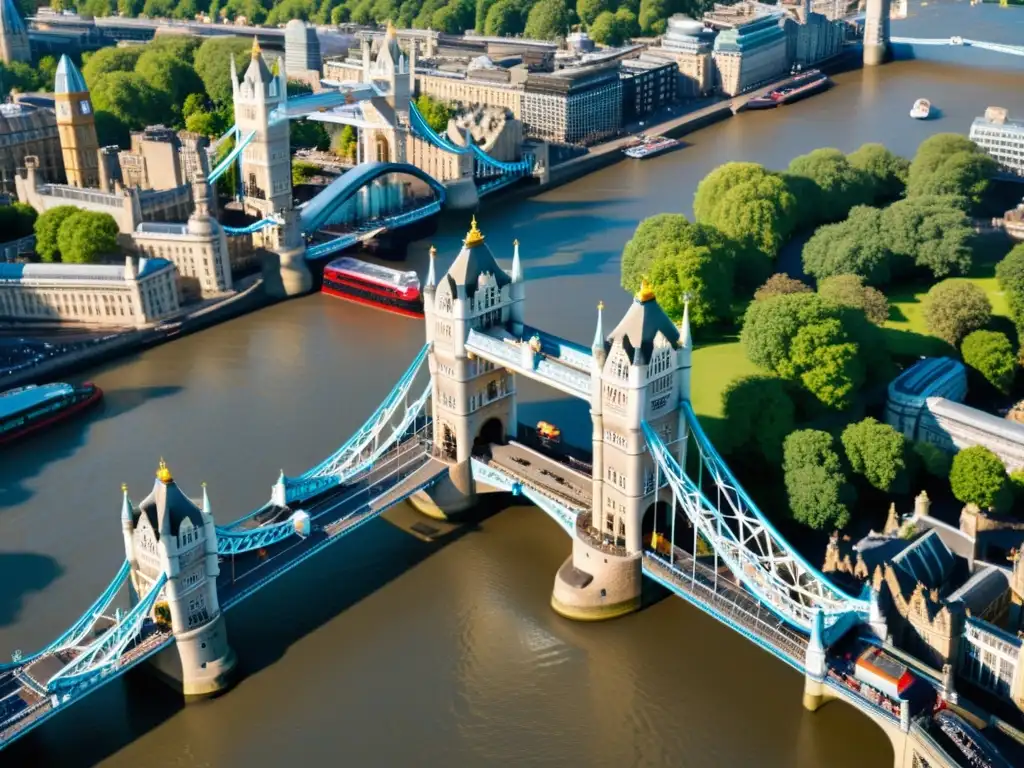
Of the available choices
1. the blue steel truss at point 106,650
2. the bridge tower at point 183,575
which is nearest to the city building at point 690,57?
the bridge tower at point 183,575

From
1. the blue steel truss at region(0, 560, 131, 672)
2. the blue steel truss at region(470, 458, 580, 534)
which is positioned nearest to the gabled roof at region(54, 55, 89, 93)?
the blue steel truss at region(470, 458, 580, 534)

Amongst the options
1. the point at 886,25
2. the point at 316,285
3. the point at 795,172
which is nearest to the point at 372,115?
the point at 316,285

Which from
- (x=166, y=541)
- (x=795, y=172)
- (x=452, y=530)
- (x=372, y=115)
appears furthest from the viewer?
(x=372, y=115)

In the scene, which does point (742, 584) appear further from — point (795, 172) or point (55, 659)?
point (795, 172)

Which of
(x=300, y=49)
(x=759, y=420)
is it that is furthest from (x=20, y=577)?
(x=300, y=49)

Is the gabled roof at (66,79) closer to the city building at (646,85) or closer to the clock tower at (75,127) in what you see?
the clock tower at (75,127)

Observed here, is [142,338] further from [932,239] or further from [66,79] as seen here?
[932,239]
